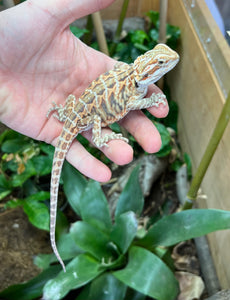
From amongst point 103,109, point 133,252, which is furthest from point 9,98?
point 133,252

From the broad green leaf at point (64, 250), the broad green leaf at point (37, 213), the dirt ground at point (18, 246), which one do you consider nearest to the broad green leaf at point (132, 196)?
the broad green leaf at point (64, 250)

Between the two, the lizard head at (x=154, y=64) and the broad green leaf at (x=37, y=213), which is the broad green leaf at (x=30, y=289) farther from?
the lizard head at (x=154, y=64)

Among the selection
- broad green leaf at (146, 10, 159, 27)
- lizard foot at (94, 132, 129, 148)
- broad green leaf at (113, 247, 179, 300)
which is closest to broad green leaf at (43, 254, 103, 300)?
broad green leaf at (113, 247, 179, 300)

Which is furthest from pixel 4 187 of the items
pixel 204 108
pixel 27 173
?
pixel 204 108

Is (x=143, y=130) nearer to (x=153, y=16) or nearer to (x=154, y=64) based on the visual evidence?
(x=154, y=64)

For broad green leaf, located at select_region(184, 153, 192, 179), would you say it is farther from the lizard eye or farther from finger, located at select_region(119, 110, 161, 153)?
the lizard eye

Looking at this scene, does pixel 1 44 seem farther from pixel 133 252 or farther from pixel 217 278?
pixel 217 278

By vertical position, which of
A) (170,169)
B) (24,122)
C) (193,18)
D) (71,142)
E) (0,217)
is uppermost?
(193,18)
